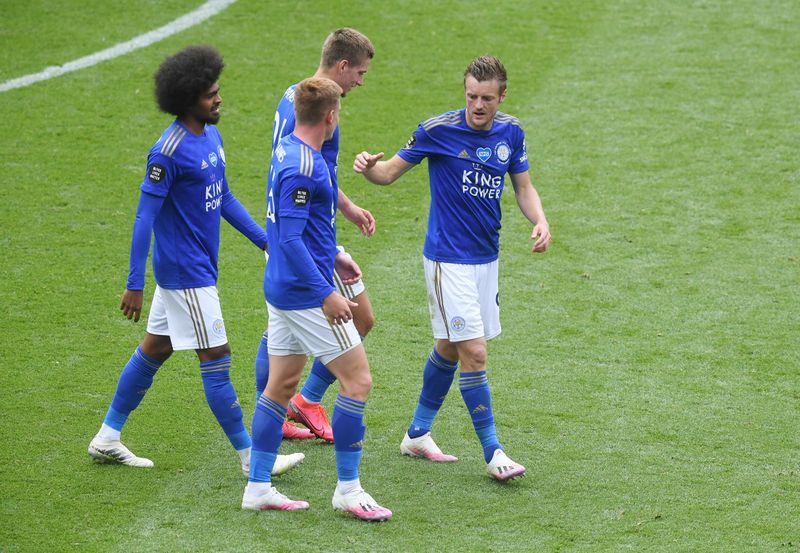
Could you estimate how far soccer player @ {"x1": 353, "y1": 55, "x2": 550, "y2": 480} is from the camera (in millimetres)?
5857

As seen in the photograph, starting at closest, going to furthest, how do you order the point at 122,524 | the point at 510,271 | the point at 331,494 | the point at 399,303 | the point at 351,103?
the point at 122,524, the point at 331,494, the point at 399,303, the point at 510,271, the point at 351,103

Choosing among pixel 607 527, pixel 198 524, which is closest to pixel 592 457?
pixel 607 527

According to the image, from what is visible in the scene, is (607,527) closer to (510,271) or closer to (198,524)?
(198,524)

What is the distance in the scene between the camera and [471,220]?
5.92 metres

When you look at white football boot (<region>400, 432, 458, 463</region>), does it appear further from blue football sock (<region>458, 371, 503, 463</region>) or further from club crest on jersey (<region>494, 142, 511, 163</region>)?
club crest on jersey (<region>494, 142, 511, 163</region>)

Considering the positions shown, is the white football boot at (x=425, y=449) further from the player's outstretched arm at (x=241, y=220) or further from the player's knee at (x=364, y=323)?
the player's outstretched arm at (x=241, y=220)

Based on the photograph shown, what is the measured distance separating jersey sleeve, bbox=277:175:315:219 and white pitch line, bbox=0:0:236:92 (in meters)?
7.77

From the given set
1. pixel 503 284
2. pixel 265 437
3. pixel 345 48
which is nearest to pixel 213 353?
pixel 265 437

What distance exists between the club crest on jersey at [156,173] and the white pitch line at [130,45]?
23.5 ft

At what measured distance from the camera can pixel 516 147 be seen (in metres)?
6.02

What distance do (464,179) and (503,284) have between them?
2928 mm

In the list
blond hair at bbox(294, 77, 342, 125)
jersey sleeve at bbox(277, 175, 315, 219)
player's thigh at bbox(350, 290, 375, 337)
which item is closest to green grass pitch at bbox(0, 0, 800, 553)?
player's thigh at bbox(350, 290, 375, 337)

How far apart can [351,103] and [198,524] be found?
23.5 feet

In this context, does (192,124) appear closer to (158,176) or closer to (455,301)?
(158,176)
